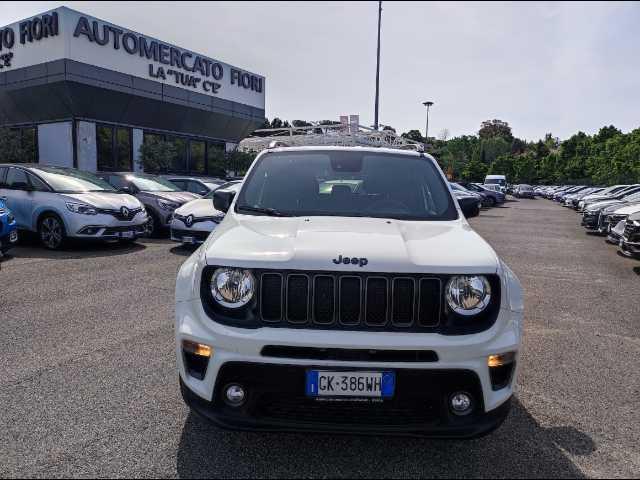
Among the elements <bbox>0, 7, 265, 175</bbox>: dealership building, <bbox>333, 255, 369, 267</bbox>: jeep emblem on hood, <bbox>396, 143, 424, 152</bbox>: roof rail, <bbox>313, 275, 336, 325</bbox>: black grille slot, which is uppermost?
<bbox>0, 7, 265, 175</bbox>: dealership building

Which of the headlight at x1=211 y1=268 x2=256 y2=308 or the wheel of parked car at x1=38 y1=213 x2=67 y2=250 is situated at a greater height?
the headlight at x1=211 y1=268 x2=256 y2=308

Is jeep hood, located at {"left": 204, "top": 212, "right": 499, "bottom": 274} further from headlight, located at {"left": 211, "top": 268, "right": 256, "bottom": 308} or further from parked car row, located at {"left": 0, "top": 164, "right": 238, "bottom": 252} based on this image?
parked car row, located at {"left": 0, "top": 164, "right": 238, "bottom": 252}

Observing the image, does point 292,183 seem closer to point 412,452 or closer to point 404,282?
point 404,282

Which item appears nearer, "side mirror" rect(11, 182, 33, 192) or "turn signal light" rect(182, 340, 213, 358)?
"turn signal light" rect(182, 340, 213, 358)

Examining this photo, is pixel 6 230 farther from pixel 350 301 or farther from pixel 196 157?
pixel 196 157

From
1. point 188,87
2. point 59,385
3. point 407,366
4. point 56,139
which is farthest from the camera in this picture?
point 188,87

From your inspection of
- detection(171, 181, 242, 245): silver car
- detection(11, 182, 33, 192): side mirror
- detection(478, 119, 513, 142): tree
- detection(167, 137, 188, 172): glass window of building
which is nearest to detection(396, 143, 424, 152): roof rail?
detection(171, 181, 242, 245): silver car

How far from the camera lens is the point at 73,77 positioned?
19172mm

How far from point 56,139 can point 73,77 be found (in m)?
3.28

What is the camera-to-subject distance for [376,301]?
8.39ft

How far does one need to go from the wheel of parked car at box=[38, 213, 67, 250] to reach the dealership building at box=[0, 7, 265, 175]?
Answer: 12013mm

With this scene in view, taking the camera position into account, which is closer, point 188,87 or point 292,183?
point 292,183

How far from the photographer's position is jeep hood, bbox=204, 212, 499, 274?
256 cm

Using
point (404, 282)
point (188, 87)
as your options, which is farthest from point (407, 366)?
point (188, 87)
